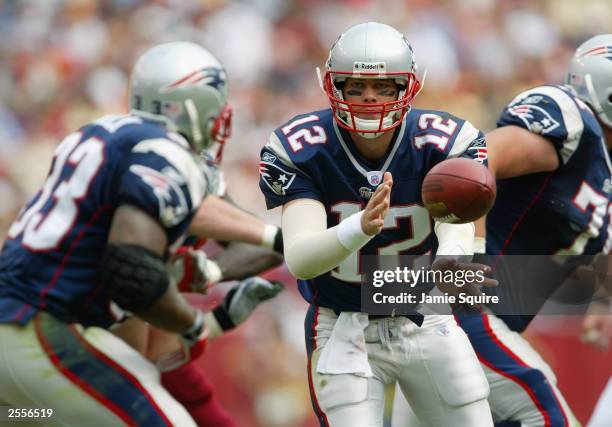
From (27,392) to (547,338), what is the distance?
145 inches

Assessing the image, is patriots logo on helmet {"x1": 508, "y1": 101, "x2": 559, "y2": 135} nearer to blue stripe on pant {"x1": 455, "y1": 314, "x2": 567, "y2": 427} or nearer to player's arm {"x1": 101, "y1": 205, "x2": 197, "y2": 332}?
blue stripe on pant {"x1": 455, "y1": 314, "x2": 567, "y2": 427}

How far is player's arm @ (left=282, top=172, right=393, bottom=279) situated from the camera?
3.26m

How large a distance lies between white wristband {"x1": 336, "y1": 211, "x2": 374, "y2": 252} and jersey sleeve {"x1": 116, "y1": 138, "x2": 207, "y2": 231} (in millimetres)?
486

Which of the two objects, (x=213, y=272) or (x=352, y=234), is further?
(x=213, y=272)

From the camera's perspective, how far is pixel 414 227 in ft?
12.2

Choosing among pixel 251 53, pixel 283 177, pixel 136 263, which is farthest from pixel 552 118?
pixel 251 53

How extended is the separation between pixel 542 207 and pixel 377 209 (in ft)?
4.65

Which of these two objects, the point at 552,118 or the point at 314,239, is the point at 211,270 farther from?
the point at 552,118

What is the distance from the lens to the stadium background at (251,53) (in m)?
8.58

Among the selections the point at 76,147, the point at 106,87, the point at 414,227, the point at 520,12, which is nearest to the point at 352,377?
the point at 414,227

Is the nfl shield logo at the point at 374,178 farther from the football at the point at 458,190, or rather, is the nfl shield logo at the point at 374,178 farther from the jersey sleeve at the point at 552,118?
the jersey sleeve at the point at 552,118

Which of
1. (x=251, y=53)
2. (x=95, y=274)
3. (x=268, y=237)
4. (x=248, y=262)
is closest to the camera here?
(x=95, y=274)

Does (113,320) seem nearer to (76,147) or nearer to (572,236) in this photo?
(76,147)

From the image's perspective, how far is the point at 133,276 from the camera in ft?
10.8
